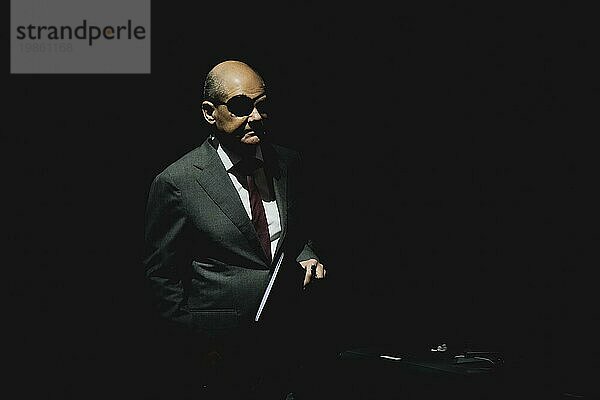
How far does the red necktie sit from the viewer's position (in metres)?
3.20

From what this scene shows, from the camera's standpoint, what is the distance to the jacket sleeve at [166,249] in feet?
10.4

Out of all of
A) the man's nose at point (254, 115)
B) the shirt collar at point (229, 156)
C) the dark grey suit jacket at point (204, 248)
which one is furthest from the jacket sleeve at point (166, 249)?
the man's nose at point (254, 115)

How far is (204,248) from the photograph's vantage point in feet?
10.5

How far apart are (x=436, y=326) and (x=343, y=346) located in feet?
1.11

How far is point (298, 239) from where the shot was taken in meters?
3.30

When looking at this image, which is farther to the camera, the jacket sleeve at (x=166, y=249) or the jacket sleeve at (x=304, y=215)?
the jacket sleeve at (x=304, y=215)

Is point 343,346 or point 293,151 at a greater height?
point 293,151

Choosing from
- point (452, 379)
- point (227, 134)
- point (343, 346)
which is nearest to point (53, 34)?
point (227, 134)

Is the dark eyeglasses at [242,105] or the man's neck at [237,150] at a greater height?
the dark eyeglasses at [242,105]

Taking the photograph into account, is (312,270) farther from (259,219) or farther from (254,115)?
(254,115)

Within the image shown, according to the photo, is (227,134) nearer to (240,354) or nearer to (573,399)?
(240,354)

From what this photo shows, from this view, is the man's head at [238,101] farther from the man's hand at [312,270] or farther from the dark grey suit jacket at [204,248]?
the man's hand at [312,270]

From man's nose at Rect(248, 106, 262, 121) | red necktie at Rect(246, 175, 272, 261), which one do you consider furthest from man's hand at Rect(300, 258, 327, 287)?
man's nose at Rect(248, 106, 262, 121)

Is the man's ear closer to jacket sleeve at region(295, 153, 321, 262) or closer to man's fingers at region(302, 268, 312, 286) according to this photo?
jacket sleeve at region(295, 153, 321, 262)
